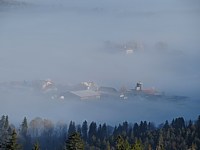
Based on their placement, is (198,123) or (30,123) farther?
(30,123)

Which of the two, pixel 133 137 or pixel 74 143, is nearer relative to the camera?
pixel 74 143

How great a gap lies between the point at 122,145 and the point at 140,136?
189 feet

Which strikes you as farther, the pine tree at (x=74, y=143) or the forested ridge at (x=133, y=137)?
the forested ridge at (x=133, y=137)

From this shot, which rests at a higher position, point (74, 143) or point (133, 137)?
point (133, 137)

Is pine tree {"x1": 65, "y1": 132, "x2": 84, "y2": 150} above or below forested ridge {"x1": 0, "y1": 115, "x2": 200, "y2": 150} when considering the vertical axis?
below

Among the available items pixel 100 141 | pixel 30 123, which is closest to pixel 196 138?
pixel 100 141

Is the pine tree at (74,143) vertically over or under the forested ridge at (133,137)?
under

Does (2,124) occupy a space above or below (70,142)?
above

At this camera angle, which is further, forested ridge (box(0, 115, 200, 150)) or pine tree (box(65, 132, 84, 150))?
forested ridge (box(0, 115, 200, 150))

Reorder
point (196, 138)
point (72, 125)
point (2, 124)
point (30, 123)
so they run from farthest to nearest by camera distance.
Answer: point (30, 123), point (72, 125), point (2, 124), point (196, 138)

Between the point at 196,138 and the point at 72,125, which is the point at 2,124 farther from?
the point at 196,138

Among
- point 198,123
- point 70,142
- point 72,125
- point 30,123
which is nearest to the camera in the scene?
point 70,142

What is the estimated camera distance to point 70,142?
167ft

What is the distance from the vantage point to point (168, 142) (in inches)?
4033
